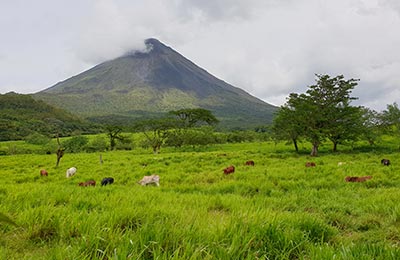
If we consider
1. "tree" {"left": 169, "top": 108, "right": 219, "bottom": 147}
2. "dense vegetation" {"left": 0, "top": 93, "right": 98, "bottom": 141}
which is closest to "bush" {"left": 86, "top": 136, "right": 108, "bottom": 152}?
"tree" {"left": 169, "top": 108, "right": 219, "bottom": 147}

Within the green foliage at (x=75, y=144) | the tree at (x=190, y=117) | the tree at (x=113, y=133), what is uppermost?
the tree at (x=190, y=117)

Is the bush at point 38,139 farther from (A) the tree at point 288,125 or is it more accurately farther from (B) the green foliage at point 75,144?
(A) the tree at point 288,125

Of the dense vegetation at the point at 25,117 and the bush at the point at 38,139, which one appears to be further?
the dense vegetation at the point at 25,117

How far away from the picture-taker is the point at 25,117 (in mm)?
132125

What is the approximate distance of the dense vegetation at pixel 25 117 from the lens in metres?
99.2

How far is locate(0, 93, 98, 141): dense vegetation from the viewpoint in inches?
3905

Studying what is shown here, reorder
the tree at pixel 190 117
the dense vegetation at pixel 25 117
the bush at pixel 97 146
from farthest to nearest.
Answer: the dense vegetation at pixel 25 117 < the bush at pixel 97 146 < the tree at pixel 190 117

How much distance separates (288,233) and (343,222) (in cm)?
221

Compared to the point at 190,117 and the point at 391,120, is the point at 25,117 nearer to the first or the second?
the point at 190,117

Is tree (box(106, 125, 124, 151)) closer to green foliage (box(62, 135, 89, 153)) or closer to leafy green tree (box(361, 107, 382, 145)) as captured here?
green foliage (box(62, 135, 89, 153))

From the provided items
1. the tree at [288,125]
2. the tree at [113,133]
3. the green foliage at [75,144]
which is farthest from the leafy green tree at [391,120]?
the green foliage at [75,144]

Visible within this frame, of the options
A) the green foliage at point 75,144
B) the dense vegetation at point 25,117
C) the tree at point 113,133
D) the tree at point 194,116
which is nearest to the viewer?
the tree at point 194,116

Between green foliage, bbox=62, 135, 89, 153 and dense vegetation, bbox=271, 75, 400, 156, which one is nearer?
dense vegetation, bbox=271, 75, 400, 156

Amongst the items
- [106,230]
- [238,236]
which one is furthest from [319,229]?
[106,230]
